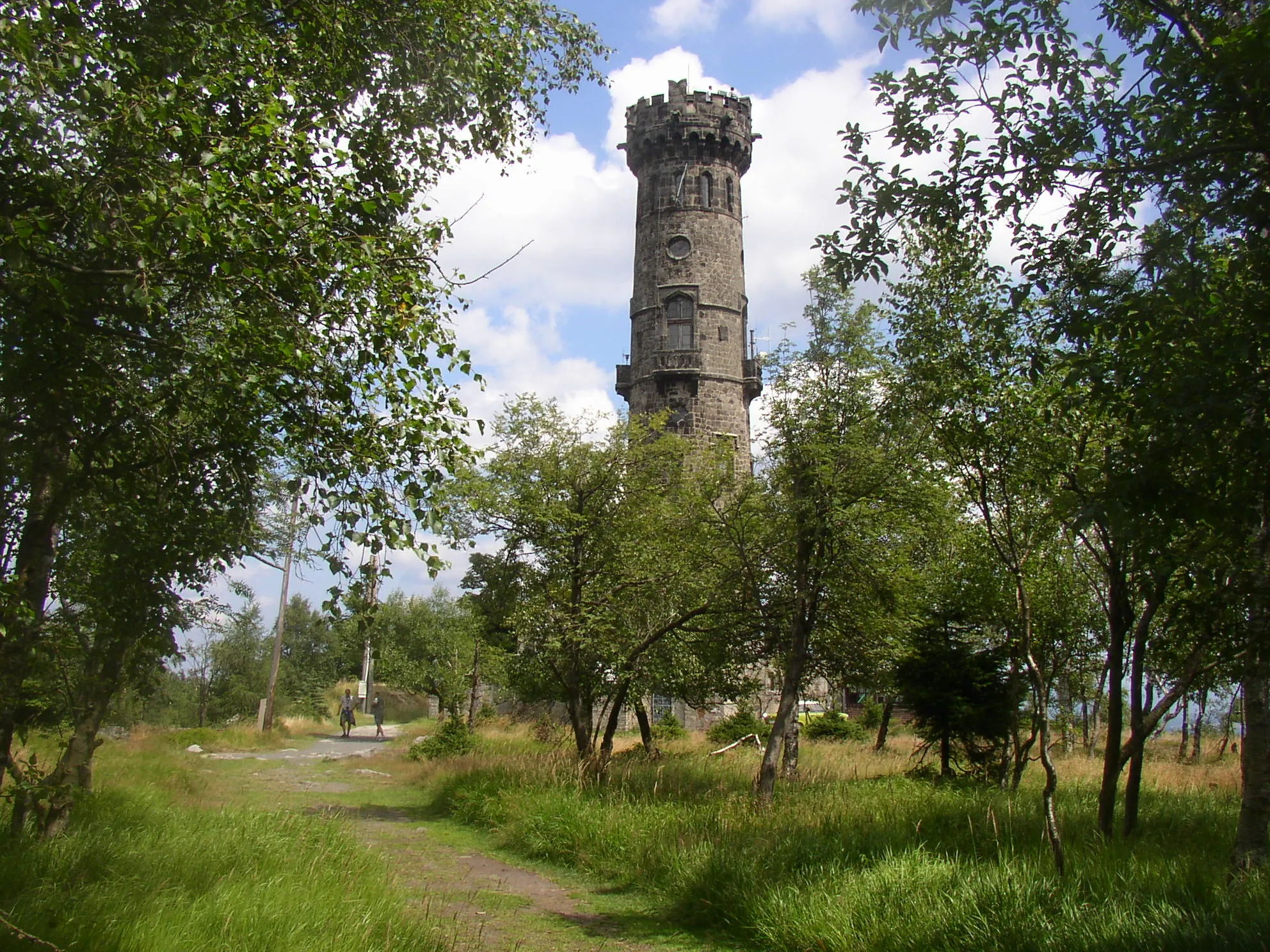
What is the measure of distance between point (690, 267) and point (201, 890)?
110 ft

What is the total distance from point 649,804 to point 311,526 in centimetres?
939

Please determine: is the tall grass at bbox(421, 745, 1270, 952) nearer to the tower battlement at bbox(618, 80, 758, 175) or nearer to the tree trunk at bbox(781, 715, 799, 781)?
the tree trunk at bbox(781, 715, 799, 781)

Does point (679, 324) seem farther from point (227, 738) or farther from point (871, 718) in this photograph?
point (227, 738)

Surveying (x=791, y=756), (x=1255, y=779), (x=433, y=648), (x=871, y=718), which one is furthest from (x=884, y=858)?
(x=433, y=648)

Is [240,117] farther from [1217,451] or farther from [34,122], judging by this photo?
[1217,451]

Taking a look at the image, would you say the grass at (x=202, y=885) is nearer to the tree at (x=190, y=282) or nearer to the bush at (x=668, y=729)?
the tree at (x=190, y=282)

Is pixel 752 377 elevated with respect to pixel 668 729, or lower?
elevated

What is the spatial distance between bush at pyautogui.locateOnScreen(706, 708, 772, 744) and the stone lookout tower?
10.7m

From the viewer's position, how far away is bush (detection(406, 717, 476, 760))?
23.8 metres

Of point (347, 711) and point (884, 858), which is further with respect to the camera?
point (347, 711)

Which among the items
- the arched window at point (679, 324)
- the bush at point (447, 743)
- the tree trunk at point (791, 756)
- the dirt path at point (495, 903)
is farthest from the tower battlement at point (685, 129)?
the dirt path at point (495, 903)

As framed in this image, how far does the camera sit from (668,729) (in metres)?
33.6

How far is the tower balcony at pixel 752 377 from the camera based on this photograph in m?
39.3

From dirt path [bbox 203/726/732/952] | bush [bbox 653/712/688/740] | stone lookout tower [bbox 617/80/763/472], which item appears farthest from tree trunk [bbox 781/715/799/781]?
stone lookout tower [bbox 617/80/763/472]
